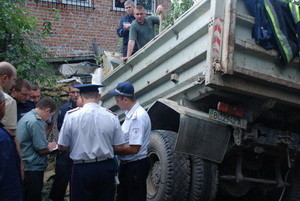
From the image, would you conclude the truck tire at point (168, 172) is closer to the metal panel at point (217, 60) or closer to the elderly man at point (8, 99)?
the metal panel at point (217, 60)

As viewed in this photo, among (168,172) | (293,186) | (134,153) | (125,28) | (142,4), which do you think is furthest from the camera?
(142,4)

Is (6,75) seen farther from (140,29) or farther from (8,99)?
(140,29)

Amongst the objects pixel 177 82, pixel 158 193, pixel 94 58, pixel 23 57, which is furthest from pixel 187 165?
pixel 94 58

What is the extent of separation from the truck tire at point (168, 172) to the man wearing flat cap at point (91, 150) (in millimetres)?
730

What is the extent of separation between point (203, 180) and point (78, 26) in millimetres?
6509

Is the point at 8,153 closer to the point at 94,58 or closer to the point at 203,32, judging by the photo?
the point at 203,32

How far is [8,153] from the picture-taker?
95.2 inches

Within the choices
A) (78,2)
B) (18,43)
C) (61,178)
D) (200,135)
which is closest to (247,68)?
(200,135)

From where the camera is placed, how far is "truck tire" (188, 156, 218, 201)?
368 cm

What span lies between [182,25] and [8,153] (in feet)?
6.81

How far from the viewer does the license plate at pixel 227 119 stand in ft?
11.8

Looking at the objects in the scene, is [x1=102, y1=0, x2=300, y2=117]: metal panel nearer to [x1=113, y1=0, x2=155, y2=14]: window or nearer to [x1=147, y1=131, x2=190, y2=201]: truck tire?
[x1=147, y1=131, x2=190, y2=201]: truck tire

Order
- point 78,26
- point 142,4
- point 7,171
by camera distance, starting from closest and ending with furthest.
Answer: point 7,171
point 78,26
point 142,4

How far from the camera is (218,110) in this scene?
3.62m
